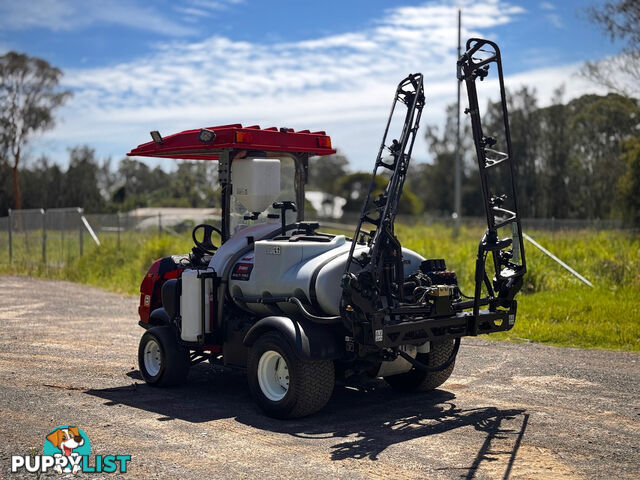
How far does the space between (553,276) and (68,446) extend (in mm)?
12682

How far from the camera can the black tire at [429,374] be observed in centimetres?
864

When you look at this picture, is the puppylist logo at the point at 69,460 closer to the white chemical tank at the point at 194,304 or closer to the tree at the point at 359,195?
the white chemical tank at the point at 194,304

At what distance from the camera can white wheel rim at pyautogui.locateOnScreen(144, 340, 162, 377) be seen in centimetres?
917

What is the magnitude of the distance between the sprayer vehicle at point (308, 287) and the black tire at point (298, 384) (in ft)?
0.03

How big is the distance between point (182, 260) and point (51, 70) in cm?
4532

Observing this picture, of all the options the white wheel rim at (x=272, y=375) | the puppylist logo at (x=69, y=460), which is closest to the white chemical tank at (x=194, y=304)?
the white wheel rim at (x=272, y=375)

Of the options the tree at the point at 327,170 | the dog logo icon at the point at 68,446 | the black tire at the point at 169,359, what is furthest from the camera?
the tree at the point at 327,170

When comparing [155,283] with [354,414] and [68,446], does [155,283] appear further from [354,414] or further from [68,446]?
[68,446]

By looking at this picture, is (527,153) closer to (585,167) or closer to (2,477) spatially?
(585,167)

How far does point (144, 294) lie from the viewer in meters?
9.85

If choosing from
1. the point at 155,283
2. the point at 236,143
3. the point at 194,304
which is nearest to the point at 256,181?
the point at 236,143

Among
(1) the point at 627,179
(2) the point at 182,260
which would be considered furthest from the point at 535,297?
(1) the point at 627,179

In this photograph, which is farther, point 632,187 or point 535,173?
point 535,173

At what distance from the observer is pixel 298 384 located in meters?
7.39
